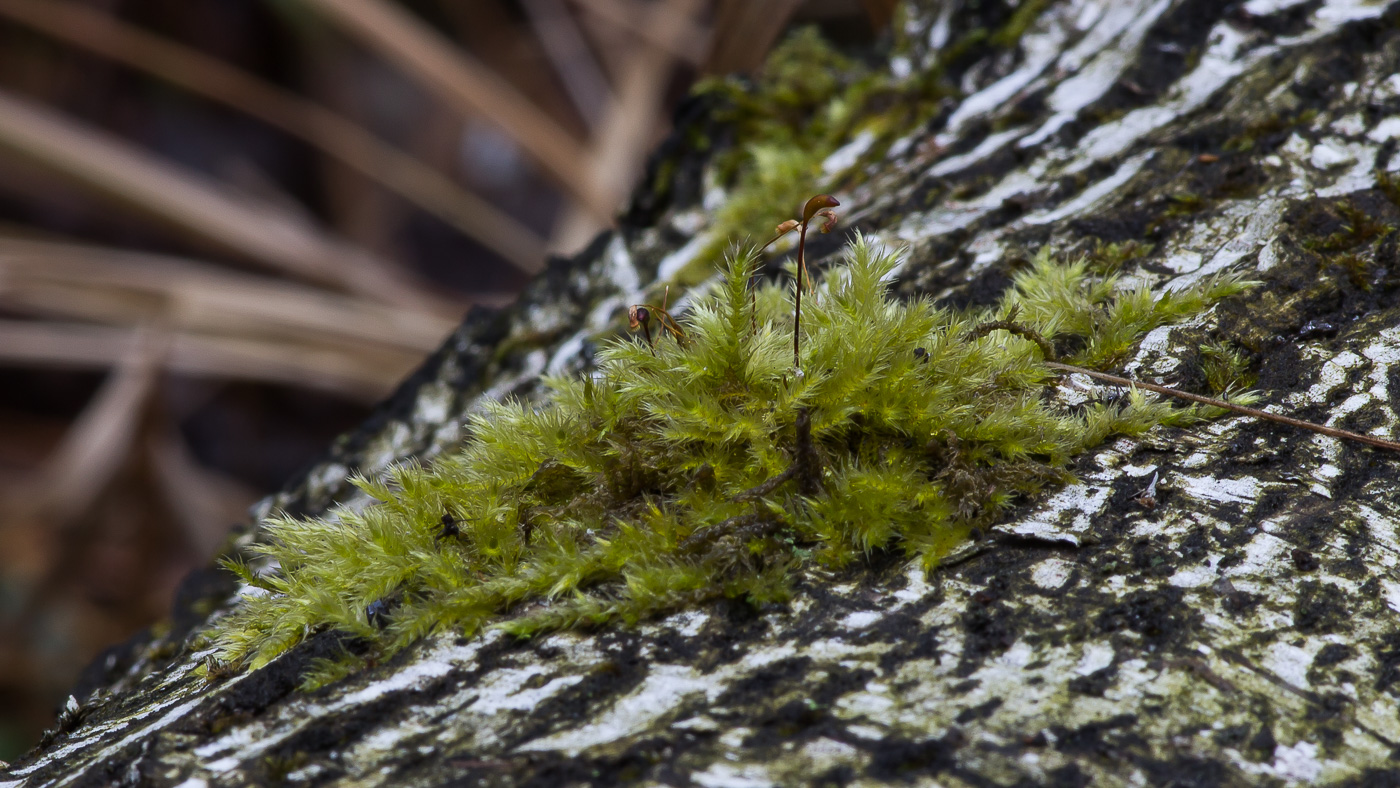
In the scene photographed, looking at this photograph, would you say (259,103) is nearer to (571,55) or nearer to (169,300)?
(169,300)

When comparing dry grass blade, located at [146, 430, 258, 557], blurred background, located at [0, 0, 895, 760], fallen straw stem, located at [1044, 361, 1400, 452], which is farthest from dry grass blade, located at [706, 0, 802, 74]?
dry grass blade, located at [146, 430, 258, 557]

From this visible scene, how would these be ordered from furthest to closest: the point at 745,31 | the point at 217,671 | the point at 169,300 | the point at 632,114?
the point at 632,114 < the point at 169,300 < the point at 745,31 < the point at 217,671

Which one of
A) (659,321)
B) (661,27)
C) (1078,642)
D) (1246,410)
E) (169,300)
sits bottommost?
(1078,642)

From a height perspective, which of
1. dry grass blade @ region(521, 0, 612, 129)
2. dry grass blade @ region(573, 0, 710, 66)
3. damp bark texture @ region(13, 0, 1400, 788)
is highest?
dry grass blade @ region(521, 0, 612, 129)

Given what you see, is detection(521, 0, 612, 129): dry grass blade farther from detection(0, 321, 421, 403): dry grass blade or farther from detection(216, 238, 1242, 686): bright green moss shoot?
detection(216, 238, 1242, 686): bright green moss shoot

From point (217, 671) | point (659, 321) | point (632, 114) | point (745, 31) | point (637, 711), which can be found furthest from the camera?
point (632, 114)

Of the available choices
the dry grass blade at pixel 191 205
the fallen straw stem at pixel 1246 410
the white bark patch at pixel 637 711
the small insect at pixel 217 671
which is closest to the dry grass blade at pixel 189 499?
the dry grass blade at pixel 191 205

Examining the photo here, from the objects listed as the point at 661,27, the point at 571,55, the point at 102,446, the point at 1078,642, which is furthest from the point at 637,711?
the point at 571,55
